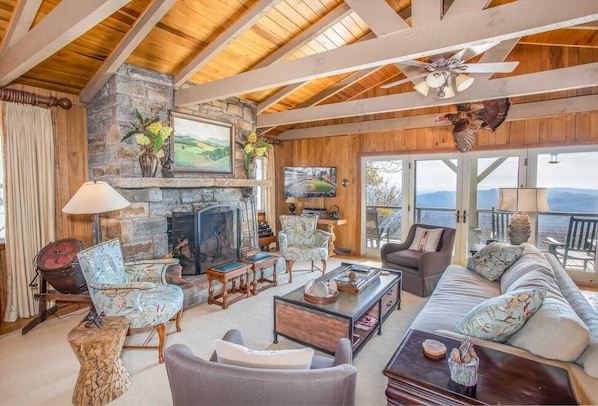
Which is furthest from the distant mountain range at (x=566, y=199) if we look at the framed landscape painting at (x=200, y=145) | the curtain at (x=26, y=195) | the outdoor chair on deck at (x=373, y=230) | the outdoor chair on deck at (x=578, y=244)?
the curtain at (x=26, y=195)

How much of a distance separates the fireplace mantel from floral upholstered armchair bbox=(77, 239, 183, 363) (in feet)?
2.11

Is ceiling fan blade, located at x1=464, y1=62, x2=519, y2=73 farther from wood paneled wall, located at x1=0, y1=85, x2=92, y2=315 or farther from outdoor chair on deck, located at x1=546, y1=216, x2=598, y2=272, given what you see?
wood paneled wall, located at x1=0, y1=85, x2=92, y2=315

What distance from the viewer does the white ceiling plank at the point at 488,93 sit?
311 centimetres

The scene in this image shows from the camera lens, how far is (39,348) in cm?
274

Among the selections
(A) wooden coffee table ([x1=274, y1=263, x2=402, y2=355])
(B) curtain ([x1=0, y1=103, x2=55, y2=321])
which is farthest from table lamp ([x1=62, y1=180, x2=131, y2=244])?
(A) wooden coffee table ([x1=274, y1=263, x2=402, y2=355])

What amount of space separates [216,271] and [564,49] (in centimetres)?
540

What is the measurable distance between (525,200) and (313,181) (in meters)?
3.48

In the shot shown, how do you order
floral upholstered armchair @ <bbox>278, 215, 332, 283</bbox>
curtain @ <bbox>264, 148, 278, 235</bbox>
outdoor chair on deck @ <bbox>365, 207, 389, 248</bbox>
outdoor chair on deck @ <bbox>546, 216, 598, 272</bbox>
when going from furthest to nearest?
1. curtain @ <bbox>264, 148, 278, 235</bbox>
2. outdoor chair on deck @ <bbox>365, 207, 389, 248</bbox>
3. floral upholstered armchair @ <bbox>278, 215, 332, 283</bbox>
4. outdoor chair on deck @ <bbox>546, 216, 598, 272</bbox>

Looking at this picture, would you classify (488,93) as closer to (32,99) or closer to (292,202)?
(292,202)

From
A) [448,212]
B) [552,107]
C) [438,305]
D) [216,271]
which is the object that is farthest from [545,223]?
[216,271]

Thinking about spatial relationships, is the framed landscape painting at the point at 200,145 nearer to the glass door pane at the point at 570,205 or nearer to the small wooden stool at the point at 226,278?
the small wooden stool at the point at 226,278

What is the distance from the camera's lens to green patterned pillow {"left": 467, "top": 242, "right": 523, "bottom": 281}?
125 inches

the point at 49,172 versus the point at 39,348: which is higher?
the point at 49,172

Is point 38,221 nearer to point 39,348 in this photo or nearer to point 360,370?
point 39,348
